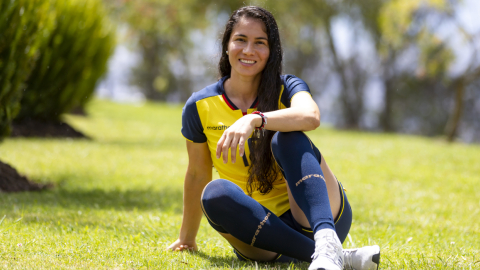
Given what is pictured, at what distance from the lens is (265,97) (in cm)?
271

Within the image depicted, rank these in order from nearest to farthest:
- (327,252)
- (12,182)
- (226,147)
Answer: (327,252), (226,147), (12,182)

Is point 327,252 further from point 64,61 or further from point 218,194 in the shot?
point 64,61

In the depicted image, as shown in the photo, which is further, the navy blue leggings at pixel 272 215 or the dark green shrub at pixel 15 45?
the dark green shrub at pixel 15 45

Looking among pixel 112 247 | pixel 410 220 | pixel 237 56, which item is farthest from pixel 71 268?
pixel 410 220

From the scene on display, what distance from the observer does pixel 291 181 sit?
7.80ft

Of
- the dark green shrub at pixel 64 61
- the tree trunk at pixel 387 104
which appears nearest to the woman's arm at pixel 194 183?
the dark green shrub at pixel 64 61

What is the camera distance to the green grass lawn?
2.71m

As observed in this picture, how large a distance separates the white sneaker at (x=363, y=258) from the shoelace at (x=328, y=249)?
227mm

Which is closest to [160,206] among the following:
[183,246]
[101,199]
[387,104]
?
[101,199]

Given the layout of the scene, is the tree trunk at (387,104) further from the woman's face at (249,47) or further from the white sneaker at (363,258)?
the white sneaker at (363,258)

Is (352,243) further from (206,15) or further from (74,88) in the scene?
(206,15)

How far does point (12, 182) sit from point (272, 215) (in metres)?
3.98

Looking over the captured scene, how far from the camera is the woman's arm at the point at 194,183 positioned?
281 centimetres

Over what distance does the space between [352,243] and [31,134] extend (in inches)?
A: 342
